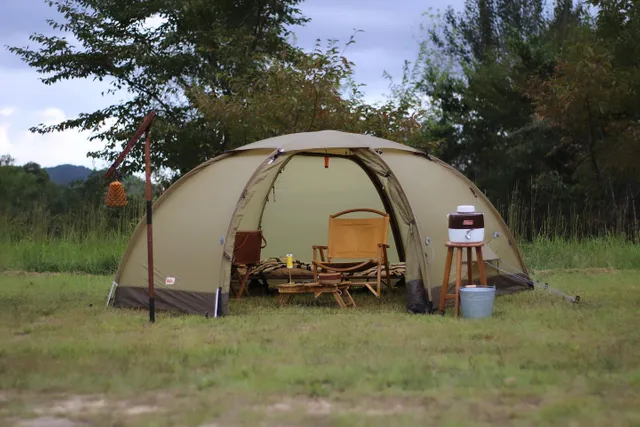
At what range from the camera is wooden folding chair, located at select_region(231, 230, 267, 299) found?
8.77 metres

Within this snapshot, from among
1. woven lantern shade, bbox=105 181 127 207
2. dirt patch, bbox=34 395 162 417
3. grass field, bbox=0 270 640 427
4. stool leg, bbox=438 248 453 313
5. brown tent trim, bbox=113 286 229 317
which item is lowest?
dirt patch, bbox=34 395 162 417

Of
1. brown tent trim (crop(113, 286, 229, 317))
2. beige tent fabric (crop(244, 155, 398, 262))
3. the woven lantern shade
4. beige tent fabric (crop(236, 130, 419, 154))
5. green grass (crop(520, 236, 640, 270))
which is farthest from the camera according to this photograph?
green grass (crop(520, 236, 640, 270))

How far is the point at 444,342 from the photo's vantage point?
19.1 ft

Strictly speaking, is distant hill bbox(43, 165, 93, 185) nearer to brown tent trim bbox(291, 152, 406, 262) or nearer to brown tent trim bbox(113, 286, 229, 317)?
brown tent trim bbox(291, 152, 406, 262)

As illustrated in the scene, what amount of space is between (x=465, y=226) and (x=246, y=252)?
8.12 ft

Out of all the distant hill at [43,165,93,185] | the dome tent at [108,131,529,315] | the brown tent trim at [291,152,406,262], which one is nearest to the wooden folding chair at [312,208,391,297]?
the dome tent at [108,131,529,315]

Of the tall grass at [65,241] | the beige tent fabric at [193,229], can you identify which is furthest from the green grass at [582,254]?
the tall grass at [65,241]

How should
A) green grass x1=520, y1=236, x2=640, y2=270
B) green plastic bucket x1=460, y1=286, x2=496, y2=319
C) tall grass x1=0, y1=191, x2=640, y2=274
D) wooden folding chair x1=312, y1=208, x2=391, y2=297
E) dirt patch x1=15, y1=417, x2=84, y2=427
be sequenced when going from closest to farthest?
1. dirt patch x1=15, y1=417, x2=84, y2=427
2. green plastic bucket x1=460, y1=286, x2=496, y2=319
3. wooden folding chair x1=312, y1=208, x2=391, y2=297
4. green grass x1=520, y1=236, x2=640, y2=270
5. tall grass x1=0, y1=191, x2=640, y2=274

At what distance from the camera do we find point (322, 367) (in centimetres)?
501

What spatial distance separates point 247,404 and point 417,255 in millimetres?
3625

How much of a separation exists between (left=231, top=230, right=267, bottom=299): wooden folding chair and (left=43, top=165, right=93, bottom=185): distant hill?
46.2ft

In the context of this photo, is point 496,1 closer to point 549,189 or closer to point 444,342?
point 549,189

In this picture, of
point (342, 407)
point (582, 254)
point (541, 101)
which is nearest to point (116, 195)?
point (342, 407)

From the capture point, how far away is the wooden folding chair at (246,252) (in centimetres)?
877
